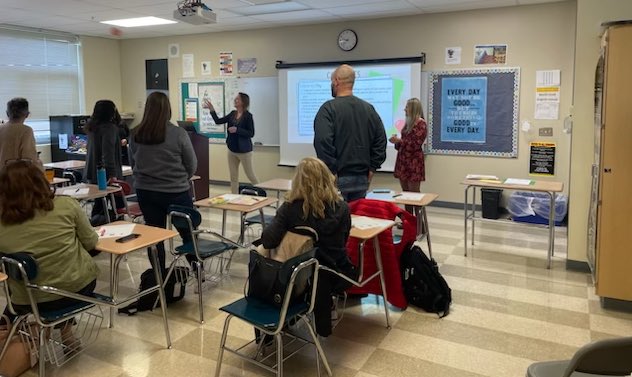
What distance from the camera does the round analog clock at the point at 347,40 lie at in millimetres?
7027

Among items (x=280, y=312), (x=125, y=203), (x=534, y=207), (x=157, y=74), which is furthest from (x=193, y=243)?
(x=157, y=74)

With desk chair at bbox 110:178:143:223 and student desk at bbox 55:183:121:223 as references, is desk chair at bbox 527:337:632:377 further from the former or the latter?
desk chair at bbox 110:178:143:223

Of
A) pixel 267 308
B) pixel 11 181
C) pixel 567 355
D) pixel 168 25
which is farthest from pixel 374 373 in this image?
pixel 168 25

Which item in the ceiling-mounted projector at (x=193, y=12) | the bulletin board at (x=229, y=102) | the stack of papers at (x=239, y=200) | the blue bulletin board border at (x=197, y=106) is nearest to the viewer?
the stack of papers at (x=239, y=200)

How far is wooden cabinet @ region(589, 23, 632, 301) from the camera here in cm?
330

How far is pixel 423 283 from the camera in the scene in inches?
139

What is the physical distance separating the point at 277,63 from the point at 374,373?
5.77 m

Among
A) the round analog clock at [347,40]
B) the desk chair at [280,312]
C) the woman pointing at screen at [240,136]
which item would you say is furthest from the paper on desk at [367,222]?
the round analog clock at [347,40]

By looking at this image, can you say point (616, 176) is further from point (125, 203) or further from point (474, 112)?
point (125, 203)

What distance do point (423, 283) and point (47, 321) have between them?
2.31 meters

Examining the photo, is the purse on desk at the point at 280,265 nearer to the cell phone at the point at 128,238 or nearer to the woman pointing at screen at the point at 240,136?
the cell phone at the point at 128,238

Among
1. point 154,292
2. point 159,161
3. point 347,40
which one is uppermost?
point 347,40

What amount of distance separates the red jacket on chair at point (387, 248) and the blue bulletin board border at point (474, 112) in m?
3.38

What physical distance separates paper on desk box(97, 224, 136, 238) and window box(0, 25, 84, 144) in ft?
19.0
